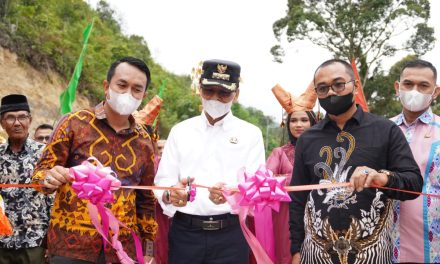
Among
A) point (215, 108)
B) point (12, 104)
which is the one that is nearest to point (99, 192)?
point (215, 108)

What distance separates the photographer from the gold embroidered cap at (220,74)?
3961mm

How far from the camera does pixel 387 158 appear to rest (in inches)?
124

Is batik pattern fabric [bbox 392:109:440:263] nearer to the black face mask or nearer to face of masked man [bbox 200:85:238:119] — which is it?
the black face mask

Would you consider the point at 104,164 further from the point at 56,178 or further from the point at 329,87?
→ the point at 329,87

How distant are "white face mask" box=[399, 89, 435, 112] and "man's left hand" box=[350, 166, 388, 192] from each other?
1.34 metres

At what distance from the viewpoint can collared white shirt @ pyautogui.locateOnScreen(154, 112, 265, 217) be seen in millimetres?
3877

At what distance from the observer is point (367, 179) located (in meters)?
2.79

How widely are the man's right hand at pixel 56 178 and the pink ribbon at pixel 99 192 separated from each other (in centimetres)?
4

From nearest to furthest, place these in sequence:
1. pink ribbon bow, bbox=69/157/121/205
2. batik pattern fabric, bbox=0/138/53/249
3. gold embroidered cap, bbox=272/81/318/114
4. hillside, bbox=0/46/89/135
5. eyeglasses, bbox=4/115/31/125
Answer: pink ribbon bow, bbox=69/157/121/205
batik pattern fabric, bbox=0/138/53/249
eyeglasses, bbox=4/115/31/125
gold embroidered cap, bbox=272/81/318/114
hillside, bbox=0/46/89/135

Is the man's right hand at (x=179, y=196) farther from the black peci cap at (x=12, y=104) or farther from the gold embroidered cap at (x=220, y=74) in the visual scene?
the black peci cap at (x=12, y=104)

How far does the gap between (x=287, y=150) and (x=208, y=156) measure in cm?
141

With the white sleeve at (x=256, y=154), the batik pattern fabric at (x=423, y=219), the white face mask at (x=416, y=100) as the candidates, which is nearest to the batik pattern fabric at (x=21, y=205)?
the white sleeve at (x=256, y=154)

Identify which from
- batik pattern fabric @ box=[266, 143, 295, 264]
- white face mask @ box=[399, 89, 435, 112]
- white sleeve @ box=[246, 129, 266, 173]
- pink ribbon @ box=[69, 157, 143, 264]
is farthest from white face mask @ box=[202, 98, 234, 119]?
white face mask @ box=[399, 89, 435, 112]

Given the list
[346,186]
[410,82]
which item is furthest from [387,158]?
[410,82]
